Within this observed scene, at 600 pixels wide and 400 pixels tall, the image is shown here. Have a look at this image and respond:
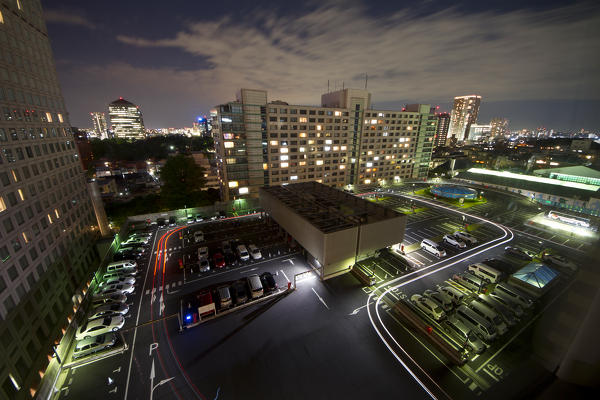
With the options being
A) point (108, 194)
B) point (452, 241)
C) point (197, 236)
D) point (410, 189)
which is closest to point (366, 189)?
point (410, 189)

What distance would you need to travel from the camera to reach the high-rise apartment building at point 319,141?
5181 centimetres

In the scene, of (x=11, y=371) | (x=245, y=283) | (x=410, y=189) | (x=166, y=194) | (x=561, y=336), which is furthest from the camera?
(x=410, y=189)

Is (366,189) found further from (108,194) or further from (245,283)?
(108,194)

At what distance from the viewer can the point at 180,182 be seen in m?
44.3

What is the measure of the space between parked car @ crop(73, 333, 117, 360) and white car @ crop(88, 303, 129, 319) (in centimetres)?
235

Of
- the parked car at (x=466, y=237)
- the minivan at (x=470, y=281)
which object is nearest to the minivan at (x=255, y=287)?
the minivan at (x=470, y=281)

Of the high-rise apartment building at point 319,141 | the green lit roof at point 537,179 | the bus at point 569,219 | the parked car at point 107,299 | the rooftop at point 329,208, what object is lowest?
the parked car at point 107,299

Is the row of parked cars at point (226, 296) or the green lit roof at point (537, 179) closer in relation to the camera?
the row of parked cars at point (226, 296)

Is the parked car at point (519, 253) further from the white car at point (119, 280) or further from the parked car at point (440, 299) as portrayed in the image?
the white car at point (119, 280)

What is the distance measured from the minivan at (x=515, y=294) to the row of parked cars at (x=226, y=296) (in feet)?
73.3

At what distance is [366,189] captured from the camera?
62938 mm

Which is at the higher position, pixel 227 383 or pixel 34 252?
pixel 34 252

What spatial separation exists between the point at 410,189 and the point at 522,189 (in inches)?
950

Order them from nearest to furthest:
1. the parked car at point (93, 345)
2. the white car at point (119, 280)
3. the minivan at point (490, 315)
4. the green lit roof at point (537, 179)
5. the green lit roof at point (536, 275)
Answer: the parked car at point (93, 345) → the minivan at point (490, 315) → the green lit roof at point (536, 275) → the white car at point (119, 280) → the green lit roof at point (537, 179)
